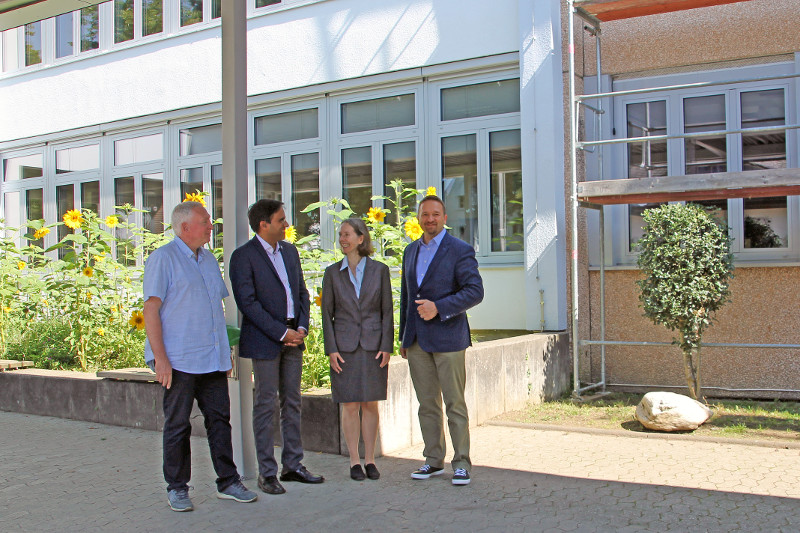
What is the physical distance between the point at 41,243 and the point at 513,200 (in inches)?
342

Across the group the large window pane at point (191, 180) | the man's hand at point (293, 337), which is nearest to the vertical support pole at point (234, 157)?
the man's hand at point (293, 337)

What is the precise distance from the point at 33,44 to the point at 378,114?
23.4 feet

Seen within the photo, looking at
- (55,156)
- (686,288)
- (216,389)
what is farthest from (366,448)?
(55,156)

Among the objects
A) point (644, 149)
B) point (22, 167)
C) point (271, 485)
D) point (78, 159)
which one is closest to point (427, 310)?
point (271, 485)

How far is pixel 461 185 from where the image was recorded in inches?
399

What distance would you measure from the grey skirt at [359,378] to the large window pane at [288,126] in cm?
619

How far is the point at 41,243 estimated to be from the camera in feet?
47.2

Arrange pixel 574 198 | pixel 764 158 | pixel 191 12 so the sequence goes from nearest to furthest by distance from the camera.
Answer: pixel 574 198 < pixel 764 158 < pixel 191 12

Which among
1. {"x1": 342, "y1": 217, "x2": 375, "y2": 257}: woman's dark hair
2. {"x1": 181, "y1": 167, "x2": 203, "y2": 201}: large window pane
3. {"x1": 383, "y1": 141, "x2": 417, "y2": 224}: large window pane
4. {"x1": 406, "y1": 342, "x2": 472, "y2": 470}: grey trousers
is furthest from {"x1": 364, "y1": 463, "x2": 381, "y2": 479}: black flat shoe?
{"x1": 181, "y1": 167, "x2": 203, "y2": 201}: large window pane

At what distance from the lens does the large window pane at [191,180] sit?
491 inches

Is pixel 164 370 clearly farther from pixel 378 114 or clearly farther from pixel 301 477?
pixel 378 114

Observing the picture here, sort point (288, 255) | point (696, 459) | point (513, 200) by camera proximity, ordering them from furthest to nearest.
→ 1. point (513, 200)
2. point (696, 459)
3. point (288, 255)

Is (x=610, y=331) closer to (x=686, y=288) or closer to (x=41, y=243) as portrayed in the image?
(x=686, y=288)

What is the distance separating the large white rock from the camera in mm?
6848
